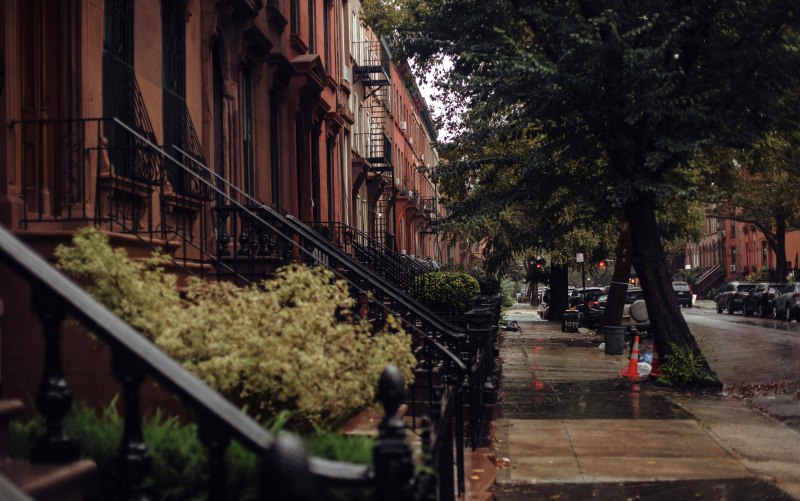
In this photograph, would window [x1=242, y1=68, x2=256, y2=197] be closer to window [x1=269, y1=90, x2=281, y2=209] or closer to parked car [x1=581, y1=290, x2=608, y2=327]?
window [x1=269, y1=90, x2=281, y2=209]

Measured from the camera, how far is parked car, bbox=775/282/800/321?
39094 millimetres

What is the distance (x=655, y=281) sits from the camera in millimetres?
17656

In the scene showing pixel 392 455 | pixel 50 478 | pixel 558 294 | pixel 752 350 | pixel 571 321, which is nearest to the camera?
pixel 392 455

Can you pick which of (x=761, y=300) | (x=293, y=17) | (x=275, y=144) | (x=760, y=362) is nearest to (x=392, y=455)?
(x=275, y=144)

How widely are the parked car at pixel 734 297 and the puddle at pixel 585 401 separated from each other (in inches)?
1376

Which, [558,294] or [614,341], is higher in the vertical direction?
[558,294]

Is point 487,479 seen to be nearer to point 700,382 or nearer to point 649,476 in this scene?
point 649,476

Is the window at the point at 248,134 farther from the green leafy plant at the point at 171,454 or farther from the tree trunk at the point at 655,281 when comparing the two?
the green leafy plant at the point at 171,454

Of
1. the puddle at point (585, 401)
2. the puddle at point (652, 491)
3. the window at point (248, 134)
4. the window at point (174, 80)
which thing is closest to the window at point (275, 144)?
the window at point (248, 134)

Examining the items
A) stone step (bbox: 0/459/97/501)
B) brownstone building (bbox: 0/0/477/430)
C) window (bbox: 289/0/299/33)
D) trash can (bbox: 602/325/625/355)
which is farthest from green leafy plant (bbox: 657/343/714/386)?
stone step (bbox: 0/459/97/501)

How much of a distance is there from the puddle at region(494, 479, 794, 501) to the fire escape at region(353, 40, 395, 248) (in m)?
20.9

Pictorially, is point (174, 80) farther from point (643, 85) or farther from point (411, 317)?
point (643, 85)

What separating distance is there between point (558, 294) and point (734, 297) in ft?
33.9

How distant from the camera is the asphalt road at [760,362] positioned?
581 inches
